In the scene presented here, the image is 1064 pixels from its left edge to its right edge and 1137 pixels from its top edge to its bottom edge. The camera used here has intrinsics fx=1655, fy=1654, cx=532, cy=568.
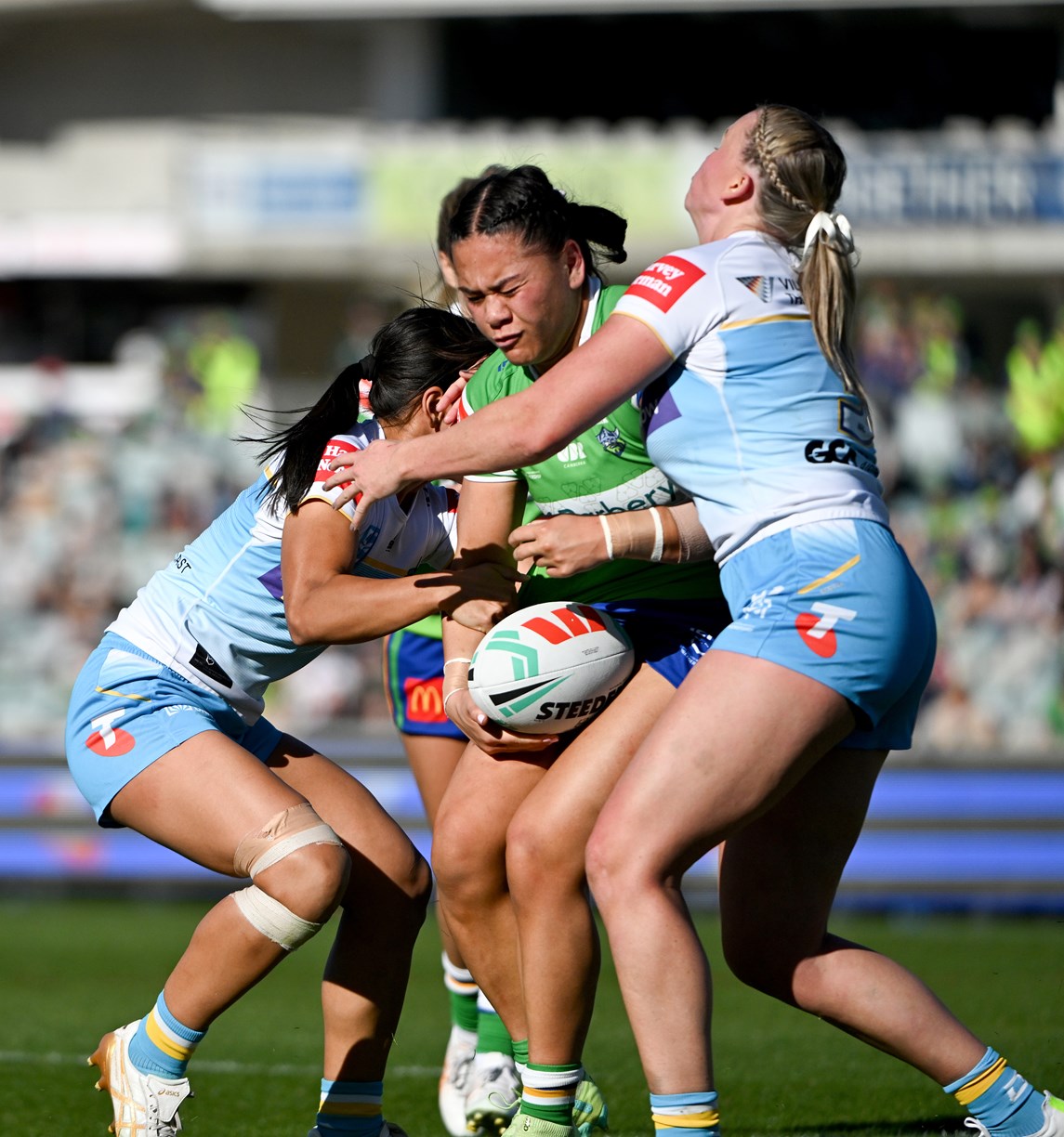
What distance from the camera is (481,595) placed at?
175 inches

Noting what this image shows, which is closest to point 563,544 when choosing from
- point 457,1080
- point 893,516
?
point 457,1080

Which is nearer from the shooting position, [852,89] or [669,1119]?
[669,1119]

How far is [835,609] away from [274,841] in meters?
1.54

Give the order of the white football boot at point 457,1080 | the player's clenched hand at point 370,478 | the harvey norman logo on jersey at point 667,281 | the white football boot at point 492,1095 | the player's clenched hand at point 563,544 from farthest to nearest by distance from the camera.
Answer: the white football boot at point 457,1080 < the white football boot at point 492,1095 < the player's clenched hand at point 563,544 < the player's clenched hand at point 370,478 < the harvey norman logo on jersey at point 667,281

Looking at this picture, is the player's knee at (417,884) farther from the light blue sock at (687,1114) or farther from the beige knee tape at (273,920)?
the light blue sock at (687,1114)

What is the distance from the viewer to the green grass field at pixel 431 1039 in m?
5.33

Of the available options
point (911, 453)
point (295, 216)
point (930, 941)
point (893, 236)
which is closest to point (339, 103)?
point (295, 216)

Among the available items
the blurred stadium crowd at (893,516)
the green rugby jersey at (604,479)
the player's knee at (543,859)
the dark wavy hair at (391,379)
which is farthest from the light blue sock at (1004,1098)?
the blurred stadium crowd at (893,516)

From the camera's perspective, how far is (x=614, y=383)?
3727mm

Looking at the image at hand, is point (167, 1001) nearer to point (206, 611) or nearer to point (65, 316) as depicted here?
point (206, 611)

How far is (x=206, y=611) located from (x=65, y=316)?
1990 centimetres

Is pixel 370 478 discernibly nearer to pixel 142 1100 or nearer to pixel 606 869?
pixel 606 869

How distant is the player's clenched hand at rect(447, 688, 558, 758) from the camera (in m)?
4.37

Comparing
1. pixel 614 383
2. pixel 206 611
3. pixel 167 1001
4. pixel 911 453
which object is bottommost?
pixel 911 453
